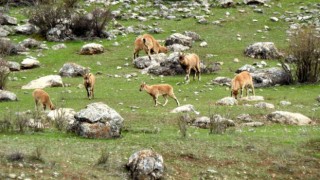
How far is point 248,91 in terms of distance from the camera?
28.8m

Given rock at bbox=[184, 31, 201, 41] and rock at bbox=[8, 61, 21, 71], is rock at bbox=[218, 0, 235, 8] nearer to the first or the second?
rock at bbox=[184, 31, 201, 41]

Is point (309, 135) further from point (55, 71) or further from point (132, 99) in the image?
point (55, 71)

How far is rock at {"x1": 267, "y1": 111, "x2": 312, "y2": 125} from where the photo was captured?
2125 centimetres

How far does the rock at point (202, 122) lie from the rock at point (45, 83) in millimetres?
11067

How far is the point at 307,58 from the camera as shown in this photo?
31.4 metres

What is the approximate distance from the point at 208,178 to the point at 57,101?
38.3 feet

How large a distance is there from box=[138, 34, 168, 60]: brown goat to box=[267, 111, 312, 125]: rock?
570 inches

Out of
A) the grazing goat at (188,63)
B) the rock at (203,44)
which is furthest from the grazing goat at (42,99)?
the rock at (203,44)

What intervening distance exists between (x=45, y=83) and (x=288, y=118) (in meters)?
13.1

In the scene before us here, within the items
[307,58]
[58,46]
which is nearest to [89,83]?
[307,58]

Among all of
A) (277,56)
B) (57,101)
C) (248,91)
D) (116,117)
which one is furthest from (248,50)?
(116,117)

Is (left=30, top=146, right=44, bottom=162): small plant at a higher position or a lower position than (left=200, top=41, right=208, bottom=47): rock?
higher

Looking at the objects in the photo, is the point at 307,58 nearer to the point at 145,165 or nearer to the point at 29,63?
the point at 29,63

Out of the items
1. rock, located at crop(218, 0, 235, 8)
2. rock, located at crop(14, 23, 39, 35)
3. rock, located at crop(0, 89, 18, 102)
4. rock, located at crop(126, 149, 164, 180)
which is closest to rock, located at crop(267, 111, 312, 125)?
rock, located at crop(126, 149, 164, 180)
